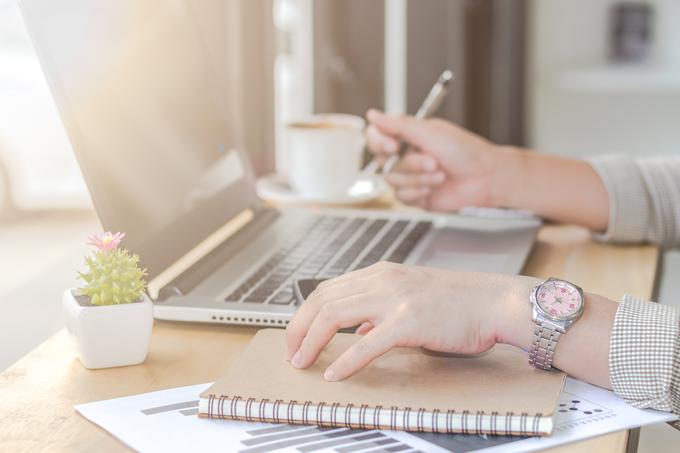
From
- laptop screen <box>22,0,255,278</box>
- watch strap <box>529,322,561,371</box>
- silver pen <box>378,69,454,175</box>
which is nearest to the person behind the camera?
watch strap <box>529,322,561,371</box>

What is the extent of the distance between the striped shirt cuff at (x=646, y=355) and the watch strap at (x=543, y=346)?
43mm

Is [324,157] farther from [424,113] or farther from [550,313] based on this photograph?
[550,313]

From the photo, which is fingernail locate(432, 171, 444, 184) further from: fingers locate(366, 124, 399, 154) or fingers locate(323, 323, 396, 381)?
fingers locate(323, 323, 396, 381)

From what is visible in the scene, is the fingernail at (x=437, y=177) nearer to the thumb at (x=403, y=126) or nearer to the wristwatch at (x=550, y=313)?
the thumb at (x=403, y=126)

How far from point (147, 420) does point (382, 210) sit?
0.70m

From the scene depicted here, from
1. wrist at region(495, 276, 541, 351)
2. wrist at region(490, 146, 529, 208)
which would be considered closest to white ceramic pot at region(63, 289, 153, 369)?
wrist at region(495, 276, 541, 351)

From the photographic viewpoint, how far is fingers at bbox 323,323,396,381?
2.26ft

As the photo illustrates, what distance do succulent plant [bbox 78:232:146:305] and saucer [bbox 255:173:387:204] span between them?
0.55m

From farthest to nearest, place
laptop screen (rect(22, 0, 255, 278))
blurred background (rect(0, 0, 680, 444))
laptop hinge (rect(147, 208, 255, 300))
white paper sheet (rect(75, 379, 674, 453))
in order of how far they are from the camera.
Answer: blurred background (rect(0, 0, 680, 444)), laptop hinge (rect(147, 208, 255, 300)), laptop screen (rect(22, 0, 255, 278)), white paper sheet (rect(75, 379, 674, 453))

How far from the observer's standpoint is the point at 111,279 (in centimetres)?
75

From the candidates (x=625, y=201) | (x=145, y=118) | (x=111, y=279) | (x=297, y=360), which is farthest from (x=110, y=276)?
(x=625, y=201)

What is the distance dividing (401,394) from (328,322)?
0.08m

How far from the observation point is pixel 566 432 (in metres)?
0.64

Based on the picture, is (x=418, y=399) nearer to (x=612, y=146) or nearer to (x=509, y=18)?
(x=509, y=18)
